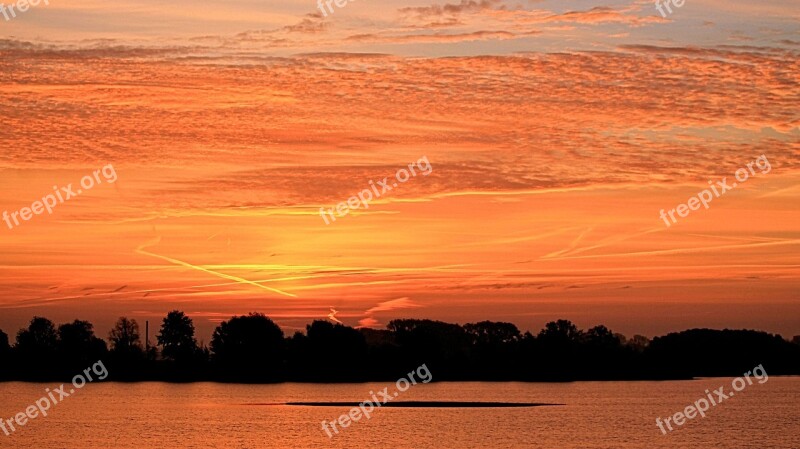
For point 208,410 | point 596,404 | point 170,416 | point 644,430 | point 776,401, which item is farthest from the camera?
point 776,401

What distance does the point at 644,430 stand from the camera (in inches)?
3939

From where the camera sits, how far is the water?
88562 mm

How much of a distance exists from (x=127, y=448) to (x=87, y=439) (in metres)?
9.07

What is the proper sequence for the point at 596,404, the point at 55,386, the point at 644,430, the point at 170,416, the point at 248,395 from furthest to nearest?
the point at 55,386 → the point at 248,395 → the point at 596,404 → the point at 170,416 → the point at 644,430

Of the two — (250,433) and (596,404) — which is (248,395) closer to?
(596,404)

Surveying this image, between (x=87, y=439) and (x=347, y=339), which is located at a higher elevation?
(x=347, y=339)

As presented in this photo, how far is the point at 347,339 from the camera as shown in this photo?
196875mm

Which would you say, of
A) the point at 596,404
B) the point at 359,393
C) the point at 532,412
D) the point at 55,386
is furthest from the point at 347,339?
the point at 532,412

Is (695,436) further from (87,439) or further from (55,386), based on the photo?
(55,386)

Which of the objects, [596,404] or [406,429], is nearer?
[406,429]

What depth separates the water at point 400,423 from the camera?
88.6 m

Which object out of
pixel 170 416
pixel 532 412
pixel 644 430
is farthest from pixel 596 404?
pixel 170 416

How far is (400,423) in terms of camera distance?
109 meters

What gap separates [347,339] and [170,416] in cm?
8050
